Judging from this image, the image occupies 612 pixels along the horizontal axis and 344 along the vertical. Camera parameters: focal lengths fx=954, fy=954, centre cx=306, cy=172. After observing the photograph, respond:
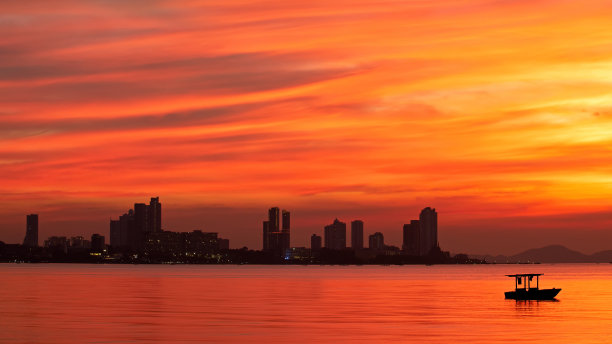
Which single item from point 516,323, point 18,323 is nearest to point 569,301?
point 516,323

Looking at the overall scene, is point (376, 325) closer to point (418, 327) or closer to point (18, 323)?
point (418, 327)

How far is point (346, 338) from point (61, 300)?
61.9 m

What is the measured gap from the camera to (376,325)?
281 ft

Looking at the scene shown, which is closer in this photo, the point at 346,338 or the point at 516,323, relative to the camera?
the point at 346,338

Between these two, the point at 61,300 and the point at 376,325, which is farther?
the point at 61,300

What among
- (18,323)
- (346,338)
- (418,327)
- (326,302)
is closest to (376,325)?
(418,327)

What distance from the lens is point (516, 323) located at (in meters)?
89.9

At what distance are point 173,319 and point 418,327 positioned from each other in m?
23.8

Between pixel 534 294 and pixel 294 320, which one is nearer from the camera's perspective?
pixel 294 320

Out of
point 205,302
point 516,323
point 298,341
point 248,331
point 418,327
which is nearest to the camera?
point 298,341

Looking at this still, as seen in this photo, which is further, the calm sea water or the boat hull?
the boat hull

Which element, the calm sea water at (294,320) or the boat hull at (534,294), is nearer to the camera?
the calm sea water at (294,320)

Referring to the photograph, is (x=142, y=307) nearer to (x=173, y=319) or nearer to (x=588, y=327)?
(x=173, y=319)

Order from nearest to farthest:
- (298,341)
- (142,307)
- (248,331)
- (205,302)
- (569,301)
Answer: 1. (298,341)
2. (248,331)
3. (142,307)
4. (205,302)
5. (569,301)
